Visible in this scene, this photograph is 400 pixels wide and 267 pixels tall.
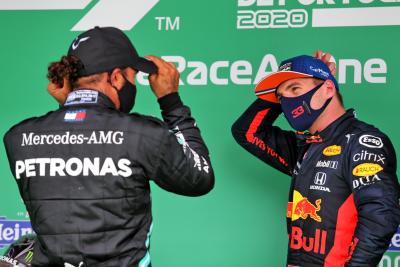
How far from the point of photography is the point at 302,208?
5.50 feet

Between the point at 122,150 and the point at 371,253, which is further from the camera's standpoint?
the point at 371,253

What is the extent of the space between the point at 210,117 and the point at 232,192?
0.32 metres

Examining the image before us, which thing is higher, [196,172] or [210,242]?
[196,172]

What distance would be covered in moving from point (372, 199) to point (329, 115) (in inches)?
13.2

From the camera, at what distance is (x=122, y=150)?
1212 mm

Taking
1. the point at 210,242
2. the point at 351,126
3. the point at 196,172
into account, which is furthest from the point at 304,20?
the point at 196,172

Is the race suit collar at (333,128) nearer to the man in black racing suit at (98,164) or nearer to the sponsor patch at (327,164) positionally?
the sponsor patch at (327,164)

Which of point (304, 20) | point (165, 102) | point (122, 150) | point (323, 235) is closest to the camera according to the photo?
point (122, 150)

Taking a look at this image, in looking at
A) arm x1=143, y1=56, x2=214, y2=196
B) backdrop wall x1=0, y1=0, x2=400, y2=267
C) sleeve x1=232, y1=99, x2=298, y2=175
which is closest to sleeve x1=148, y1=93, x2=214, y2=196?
arm x1=143, y1=56, x2=214, y2=196

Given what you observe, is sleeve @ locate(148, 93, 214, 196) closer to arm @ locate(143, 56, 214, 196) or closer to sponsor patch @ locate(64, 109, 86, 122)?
arm @ locate(143, 56, 214, 196)

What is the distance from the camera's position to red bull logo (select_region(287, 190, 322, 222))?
163 cm

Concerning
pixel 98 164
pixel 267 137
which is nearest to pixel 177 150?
pixel 98 164

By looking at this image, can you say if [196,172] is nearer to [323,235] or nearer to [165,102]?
[165,102]

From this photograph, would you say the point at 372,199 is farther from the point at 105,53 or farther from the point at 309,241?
the point at 105,53
